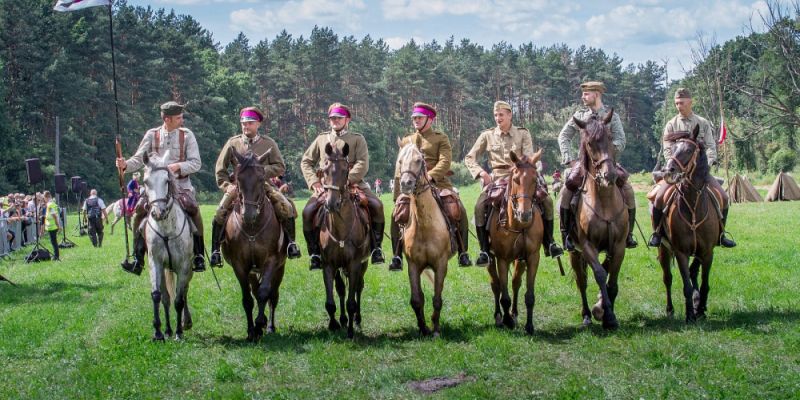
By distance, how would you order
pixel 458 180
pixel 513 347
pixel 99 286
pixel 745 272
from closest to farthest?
pixel 513 347 → pixel 745 272 → pixel 99 286 → pixel 458 180

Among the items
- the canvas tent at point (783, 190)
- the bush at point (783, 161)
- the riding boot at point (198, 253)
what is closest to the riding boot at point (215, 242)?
the riding boot at point (198, 253)

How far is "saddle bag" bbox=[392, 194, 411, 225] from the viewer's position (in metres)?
12.0

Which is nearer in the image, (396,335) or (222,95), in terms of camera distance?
Answer: (396,335)

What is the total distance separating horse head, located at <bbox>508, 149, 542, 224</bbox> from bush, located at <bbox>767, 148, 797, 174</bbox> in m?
58.6

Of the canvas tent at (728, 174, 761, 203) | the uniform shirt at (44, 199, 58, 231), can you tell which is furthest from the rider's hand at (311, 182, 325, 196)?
the canvas tent at (728, 174, 761, 203)

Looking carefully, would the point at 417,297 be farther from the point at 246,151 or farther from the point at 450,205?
the point at 246,151

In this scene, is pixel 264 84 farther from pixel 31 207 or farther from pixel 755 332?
pixel 755 332

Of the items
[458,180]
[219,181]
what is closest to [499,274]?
[219,181]

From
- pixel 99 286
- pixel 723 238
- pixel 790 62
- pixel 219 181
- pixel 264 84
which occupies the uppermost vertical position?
pixel 264 84

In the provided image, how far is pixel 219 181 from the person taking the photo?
12.8 meters

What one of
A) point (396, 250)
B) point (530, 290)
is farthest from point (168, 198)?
point (530, 290)

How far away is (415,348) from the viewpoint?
35.7ft

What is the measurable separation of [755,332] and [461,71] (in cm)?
9712

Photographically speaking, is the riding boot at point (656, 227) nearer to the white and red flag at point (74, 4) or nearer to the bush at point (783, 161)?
the white and red flag at point (74, 4)
